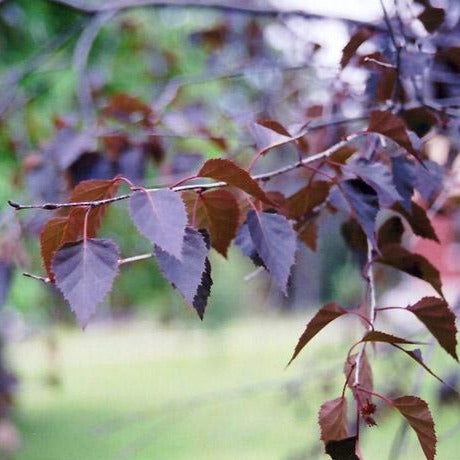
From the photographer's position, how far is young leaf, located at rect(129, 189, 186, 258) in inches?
30.1

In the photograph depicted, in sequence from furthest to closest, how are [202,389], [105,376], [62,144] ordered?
[105,376]
[202,389]
[62,144]

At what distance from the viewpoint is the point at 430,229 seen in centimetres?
107

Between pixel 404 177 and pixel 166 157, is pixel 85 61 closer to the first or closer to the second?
pixel 166 157

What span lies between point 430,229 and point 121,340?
17.0 metres

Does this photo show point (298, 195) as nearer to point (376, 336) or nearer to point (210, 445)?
point (376, 336)

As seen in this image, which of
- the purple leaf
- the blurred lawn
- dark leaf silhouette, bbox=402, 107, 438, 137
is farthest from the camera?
the blurred lawn

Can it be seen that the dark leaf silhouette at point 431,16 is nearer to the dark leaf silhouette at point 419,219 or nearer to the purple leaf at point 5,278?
the dark leaf silhouette at point 419,219

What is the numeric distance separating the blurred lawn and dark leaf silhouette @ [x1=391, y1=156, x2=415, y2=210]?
0.91 m

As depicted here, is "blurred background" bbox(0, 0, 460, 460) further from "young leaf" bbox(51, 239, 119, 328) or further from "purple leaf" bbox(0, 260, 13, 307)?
"young leaf" bbox(51, 239, 119, 328)

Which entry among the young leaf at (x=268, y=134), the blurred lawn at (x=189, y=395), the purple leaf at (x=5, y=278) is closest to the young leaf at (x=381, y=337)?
the young leaf at (x=268, y=134)

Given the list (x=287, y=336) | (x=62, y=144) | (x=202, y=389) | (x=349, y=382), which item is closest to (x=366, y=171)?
(x=349, y=382)

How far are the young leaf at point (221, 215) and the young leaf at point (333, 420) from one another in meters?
0.23

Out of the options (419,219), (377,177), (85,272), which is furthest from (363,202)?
(85,272)

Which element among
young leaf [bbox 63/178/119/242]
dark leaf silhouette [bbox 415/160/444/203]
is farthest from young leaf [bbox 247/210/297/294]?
dark leaf silhouette [bbox 415/160/444/203]
